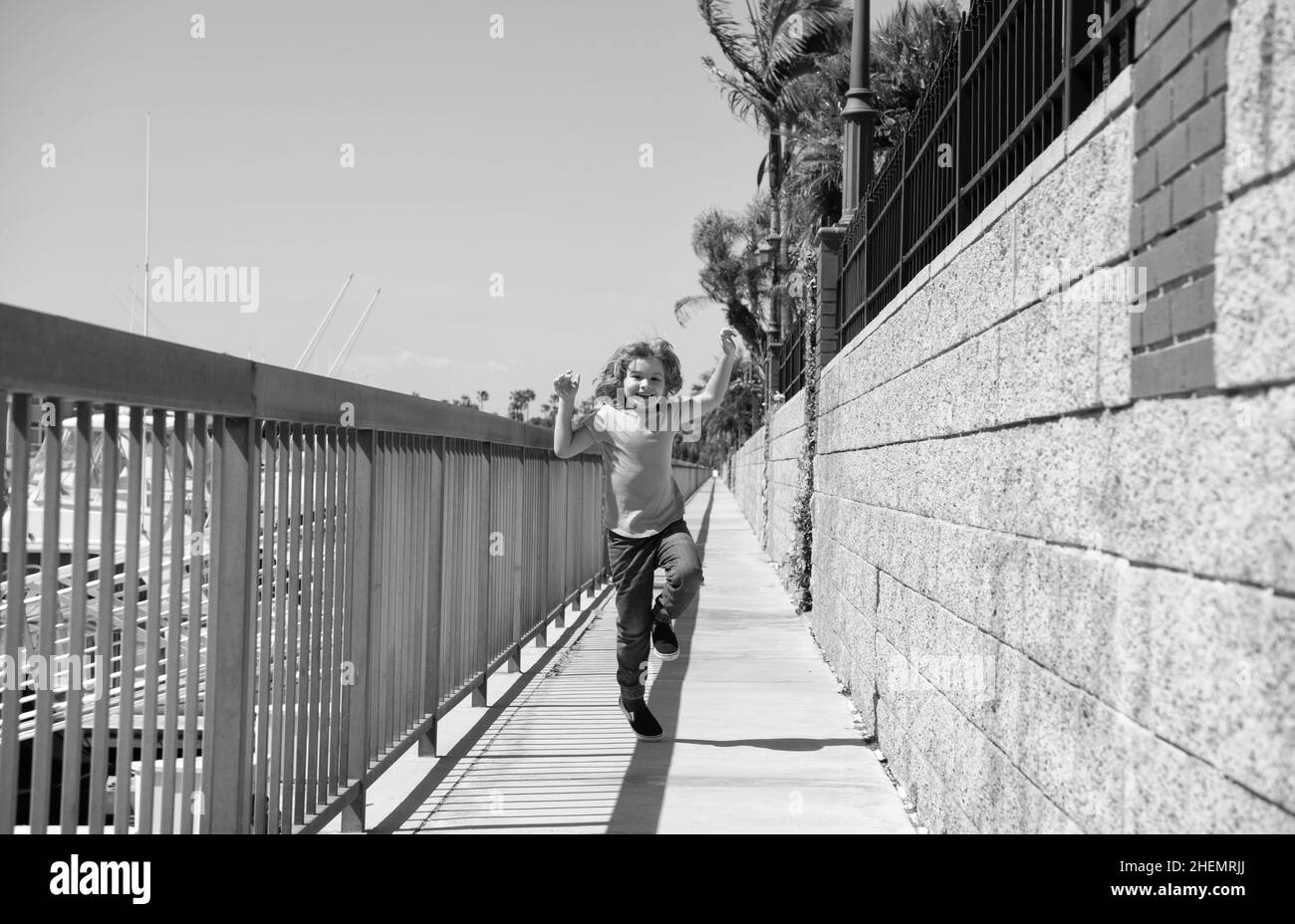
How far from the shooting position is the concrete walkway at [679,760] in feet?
14.1

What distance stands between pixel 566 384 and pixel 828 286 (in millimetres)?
4861

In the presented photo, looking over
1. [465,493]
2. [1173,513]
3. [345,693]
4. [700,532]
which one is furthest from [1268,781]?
[700,532]

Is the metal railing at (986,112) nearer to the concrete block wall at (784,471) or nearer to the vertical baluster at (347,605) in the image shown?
the vertical baluster at (347,605)

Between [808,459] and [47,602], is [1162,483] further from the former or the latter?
[808,459]

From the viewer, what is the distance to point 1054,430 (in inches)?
112

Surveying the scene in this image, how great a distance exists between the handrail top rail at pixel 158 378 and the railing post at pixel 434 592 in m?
0.88

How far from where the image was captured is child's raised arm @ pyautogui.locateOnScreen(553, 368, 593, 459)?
5379 millimetres

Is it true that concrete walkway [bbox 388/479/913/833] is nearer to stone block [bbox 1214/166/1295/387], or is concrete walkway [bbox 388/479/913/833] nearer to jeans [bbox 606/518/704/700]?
jeans [bbox 606/518/704/700]

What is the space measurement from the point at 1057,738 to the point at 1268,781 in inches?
37.9

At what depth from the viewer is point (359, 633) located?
3977 mm

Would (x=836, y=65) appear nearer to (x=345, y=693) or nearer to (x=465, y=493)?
(x=465, y=493)

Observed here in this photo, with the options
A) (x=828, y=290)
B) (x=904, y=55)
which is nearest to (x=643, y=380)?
(x=828, y=290)

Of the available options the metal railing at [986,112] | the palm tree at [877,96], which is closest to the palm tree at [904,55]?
the palm tree at [877,96]
